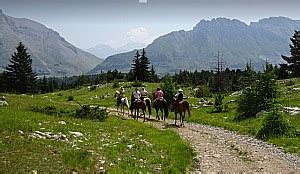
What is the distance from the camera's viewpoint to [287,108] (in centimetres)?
3934

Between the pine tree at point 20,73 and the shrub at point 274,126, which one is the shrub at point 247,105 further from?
the pine tree at point 20,73

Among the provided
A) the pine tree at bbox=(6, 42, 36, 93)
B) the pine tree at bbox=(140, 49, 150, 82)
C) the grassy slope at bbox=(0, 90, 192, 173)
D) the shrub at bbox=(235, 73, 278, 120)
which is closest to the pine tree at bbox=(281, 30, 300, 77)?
the pine tree at bbox=(140, 49, 150, 82)

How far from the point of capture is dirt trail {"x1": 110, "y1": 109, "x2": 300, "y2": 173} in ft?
68.8

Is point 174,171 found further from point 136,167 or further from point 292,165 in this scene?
point 292,165

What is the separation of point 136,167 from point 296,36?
309ft

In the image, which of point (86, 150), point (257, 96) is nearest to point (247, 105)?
point (257, 96)

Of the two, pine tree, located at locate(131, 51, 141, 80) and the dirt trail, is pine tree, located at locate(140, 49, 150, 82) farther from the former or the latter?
the dirt trail

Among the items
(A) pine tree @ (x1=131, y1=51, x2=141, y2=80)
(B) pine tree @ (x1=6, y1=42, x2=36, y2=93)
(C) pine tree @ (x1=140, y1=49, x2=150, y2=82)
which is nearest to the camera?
(B) pine tree @ (x1=6, y1=42, x2=36, y2=93)

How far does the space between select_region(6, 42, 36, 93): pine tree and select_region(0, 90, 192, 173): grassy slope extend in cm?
8984

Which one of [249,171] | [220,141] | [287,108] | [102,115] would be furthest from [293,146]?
[102,115]

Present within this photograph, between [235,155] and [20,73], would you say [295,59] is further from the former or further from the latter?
[235,155]

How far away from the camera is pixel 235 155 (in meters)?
24.1

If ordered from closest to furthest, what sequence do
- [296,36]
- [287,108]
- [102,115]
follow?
[102,115]
[287,108]
[296,36]

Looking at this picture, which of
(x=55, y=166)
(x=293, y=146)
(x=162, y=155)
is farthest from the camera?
(x=293, y=146)
